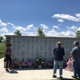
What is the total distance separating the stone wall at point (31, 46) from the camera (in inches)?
373

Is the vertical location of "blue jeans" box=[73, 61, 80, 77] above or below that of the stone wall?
below

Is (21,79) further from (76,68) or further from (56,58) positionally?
(76,68)

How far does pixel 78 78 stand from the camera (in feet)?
21.8

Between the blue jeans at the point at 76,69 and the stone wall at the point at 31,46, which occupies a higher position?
the stone wall at the point at 31,46

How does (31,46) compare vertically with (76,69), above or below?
above

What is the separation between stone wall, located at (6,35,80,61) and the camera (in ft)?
31.1

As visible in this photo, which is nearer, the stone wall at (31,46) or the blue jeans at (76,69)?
the blue jeans at (76,69)

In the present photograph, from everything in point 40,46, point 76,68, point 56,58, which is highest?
point 40,46

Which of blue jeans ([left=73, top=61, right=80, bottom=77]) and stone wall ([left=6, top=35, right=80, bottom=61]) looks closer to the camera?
blue jeans ([left=73, top=61, right=80, bottom=77])

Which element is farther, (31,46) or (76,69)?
(31,46)

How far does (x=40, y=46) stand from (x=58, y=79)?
355 cm

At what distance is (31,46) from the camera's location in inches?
378

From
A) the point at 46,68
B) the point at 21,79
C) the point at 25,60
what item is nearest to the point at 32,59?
the point at 25,60

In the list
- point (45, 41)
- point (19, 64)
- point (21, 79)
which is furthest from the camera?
point (45, 41)
